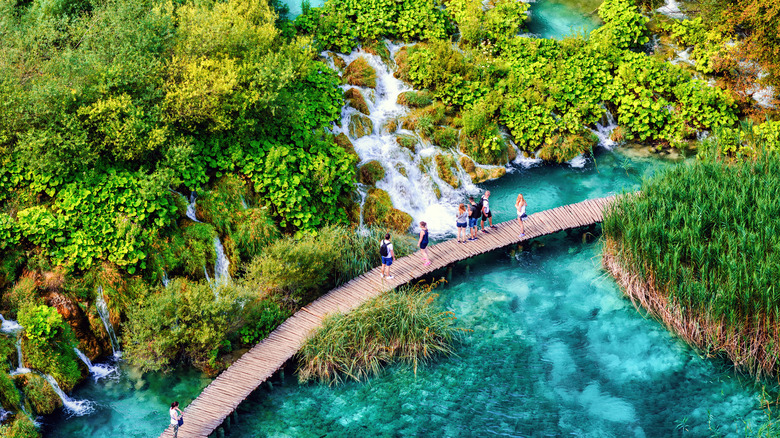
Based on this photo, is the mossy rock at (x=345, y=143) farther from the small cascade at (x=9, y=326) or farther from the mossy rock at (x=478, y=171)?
the small cascade at (x=9, y=326)

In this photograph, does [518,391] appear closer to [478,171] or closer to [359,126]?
[478,171]

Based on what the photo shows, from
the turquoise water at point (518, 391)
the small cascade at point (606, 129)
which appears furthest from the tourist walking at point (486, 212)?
the small cascade at point (606, 129)

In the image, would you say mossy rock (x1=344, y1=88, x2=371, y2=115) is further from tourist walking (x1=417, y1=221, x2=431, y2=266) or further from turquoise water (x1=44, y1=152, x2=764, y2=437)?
turquoise water (x1=44, y1=152, x2=764, y2=437)

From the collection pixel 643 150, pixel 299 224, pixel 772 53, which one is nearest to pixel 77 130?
pixel 299 224

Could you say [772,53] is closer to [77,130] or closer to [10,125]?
[77,130]

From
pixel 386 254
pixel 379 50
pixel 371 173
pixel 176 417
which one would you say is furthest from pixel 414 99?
pixel 176 417

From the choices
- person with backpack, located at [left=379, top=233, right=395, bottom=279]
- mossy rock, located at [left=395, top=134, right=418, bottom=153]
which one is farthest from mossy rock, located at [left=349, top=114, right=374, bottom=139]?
person with backpack, located at [left=379, top=233, right=395, bottom=279]
